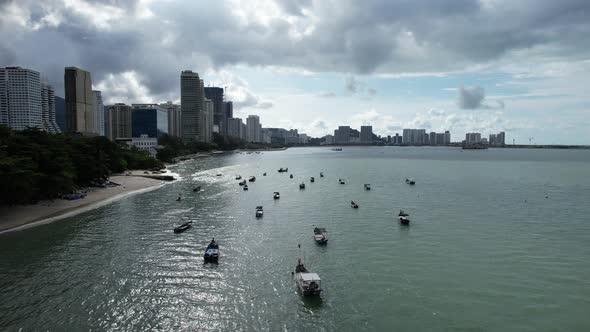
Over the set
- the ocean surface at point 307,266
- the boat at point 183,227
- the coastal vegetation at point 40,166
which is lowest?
the ocean surface at point 307,266

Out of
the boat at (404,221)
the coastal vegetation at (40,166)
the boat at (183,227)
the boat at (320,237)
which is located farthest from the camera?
the boat at (404,221)

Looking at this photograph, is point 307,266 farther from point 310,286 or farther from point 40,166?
point 40,166

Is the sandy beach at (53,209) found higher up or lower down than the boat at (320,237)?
higher up

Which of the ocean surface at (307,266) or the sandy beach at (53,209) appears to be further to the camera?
the sandy beach at (53,209)

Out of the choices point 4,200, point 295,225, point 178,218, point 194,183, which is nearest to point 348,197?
point 295,225

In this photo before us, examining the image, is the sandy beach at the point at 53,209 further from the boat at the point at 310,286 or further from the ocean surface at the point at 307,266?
the boat at the point at 310,286

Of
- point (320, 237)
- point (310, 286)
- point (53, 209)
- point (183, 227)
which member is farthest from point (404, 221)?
point (53, 209)

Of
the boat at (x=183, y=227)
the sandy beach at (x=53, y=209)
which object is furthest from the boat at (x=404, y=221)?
the sandy beach at (x=53, y=209)
